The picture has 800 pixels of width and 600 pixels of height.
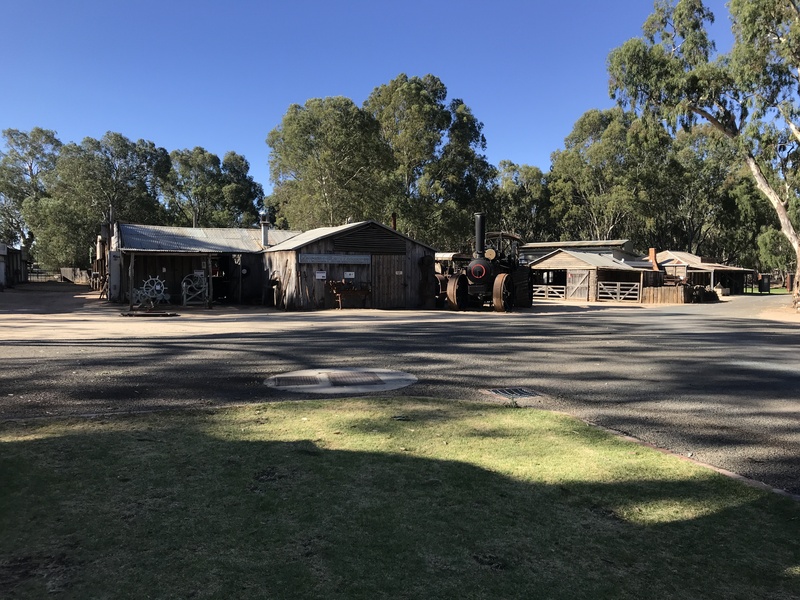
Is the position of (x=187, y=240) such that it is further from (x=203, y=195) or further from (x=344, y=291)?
(x=203, y=195)

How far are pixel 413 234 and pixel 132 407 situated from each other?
42786 millimetres

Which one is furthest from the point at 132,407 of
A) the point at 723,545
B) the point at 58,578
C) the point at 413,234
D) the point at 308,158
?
the point at 413,234

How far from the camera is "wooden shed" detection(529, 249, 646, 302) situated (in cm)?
4056

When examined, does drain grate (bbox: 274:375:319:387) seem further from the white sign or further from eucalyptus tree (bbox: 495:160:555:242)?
eucalyptus tree (bbox: 495:160:555:242)

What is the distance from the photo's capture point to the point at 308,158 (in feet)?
141

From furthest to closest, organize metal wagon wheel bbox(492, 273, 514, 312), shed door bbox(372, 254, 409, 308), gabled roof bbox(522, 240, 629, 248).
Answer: gabled roof bbox(522, 240, 629, 248)
shed door bbox(372, 254, 409, 308)
metal wagon wheel bbox(492, 273, 514, 312)

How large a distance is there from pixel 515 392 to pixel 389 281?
63.2 feet

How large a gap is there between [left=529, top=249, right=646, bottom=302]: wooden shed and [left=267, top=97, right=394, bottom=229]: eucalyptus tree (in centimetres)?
1374

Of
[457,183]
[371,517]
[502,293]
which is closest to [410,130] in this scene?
[457,183]

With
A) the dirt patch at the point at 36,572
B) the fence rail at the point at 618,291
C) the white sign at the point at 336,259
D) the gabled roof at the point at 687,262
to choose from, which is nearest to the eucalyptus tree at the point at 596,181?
the gabled roof at the point at 687,262

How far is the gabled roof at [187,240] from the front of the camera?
2638cm

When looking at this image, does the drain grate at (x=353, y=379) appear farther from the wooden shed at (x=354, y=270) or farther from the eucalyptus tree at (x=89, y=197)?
the eucalyptus tree at (x=89, y=197)

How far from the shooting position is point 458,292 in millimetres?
25250

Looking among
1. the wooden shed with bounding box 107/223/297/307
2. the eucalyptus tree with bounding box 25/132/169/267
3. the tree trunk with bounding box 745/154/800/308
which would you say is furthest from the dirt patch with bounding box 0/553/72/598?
the eucalyptus tree with bounding box 25/132/169/267
